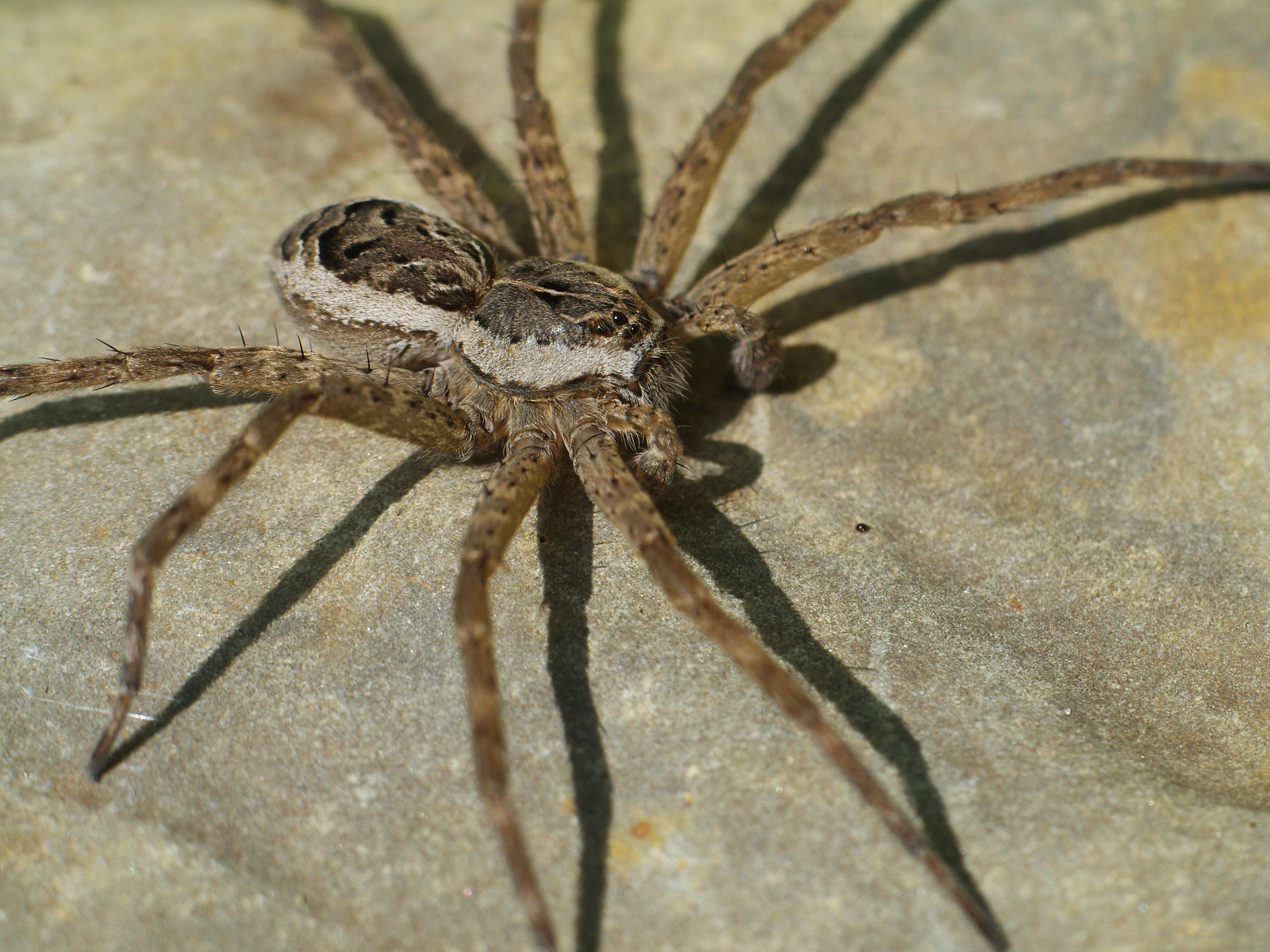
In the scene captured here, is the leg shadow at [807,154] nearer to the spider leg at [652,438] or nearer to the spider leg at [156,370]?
the spider leg at [652,438]

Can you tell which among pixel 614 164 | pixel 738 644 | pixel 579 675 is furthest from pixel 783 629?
pixel 614 164

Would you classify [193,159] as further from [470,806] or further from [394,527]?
[470,806]

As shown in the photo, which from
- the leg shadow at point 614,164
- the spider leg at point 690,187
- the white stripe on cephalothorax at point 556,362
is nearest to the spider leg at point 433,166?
the leg shadow at point 614,164

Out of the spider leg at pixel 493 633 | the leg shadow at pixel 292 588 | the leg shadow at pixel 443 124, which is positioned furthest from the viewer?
the leg shadow at pixel 443 124

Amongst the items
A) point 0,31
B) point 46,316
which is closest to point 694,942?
point 46,316

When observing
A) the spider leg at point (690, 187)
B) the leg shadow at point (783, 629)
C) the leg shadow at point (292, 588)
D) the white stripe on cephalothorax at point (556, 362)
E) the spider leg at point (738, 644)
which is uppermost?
the spider leg at point (690, 187)

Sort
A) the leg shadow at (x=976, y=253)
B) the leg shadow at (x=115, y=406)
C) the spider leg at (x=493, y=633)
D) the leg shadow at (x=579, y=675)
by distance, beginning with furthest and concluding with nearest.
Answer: the leg shadow at (x=976, y=253)
the leg shadow at (x=115, y=406)
the leg shadow at (x=579, y=675)
the spider leg at (x=493, y=633)

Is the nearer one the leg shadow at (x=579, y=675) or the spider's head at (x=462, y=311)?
the leg shadow at (x=579, y=675)
